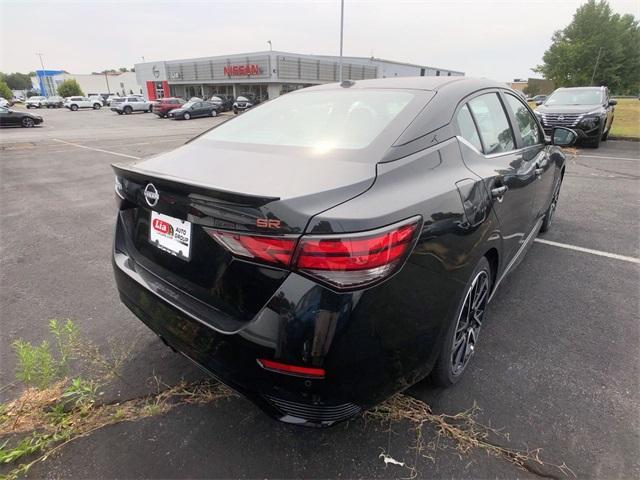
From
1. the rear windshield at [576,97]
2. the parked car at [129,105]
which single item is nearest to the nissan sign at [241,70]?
the parked car at [129,105]

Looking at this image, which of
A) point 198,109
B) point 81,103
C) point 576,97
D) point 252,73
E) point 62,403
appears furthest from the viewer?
point 252,73

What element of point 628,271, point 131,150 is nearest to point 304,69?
point 131,150

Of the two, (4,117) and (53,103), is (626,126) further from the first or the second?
(53,103)

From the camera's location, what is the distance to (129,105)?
3953 centimetres

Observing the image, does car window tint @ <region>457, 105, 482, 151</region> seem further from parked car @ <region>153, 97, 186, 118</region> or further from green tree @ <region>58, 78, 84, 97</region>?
green tree @ <region>58, 78, 84, 97</region>

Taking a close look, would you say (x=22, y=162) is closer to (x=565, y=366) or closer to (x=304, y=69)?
(x=565, y=366)

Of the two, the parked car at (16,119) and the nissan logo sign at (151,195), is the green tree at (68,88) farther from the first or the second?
the nissan logo sign at (151,195)

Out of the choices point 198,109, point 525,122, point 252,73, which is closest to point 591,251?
point 525,122

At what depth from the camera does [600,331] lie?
2.83 metres

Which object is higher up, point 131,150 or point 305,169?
point 305,169

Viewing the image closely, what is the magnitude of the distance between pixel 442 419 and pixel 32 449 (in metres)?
2.04

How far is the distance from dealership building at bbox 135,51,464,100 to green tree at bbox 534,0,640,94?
1355cm

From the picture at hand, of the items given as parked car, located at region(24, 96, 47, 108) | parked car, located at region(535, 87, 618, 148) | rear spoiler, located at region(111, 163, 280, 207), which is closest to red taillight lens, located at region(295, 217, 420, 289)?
rear spoiler, located at region(111, 163, 280, 207)

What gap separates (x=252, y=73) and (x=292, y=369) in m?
53.7
